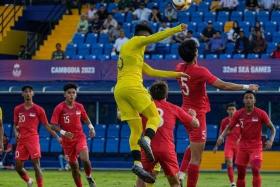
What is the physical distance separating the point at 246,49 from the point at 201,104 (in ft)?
56.6

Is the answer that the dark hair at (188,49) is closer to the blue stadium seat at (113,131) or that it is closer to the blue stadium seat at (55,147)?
the blue stadium seat at (113,131)

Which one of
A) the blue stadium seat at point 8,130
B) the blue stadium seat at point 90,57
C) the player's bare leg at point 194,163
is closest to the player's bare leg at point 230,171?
the player's bare leg at point 194,163

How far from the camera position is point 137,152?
15.8 m

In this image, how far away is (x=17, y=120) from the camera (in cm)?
2259

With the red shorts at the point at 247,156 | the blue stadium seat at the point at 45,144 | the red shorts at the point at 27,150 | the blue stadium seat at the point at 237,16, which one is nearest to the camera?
the red shorts at the point at 247,156

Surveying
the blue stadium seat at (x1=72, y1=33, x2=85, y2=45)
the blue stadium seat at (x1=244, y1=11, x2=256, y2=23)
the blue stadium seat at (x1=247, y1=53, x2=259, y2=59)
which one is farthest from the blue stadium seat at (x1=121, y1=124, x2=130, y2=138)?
the blue stadium seat at (x1=244, y1=11, x2=256, y2=23)

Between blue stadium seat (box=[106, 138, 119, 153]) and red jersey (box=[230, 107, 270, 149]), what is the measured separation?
15.8m

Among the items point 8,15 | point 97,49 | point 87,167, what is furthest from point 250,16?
point 87,167

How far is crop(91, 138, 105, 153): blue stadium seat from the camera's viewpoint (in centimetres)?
3541

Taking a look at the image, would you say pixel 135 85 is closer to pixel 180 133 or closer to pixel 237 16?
pixel 180 133

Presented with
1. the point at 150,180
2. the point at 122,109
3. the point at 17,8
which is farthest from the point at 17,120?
the point at 17,8

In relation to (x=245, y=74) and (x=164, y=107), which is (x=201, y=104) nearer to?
(x=164, y=107)

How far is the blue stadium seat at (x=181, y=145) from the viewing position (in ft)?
113

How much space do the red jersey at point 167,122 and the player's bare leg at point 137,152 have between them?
1.30ft
